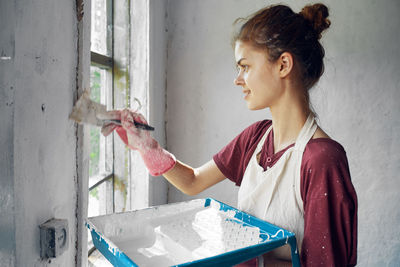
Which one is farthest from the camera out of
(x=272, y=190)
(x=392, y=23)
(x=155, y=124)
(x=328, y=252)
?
(x=155, y=124)

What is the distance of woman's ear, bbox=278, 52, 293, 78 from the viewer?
104 cm

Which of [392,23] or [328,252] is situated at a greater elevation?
[392,23]

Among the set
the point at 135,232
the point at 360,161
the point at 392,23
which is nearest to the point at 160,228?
the point at 135,232

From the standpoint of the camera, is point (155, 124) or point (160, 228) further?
point (155, 124)

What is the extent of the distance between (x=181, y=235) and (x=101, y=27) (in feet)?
3.62

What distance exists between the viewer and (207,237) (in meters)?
0.85

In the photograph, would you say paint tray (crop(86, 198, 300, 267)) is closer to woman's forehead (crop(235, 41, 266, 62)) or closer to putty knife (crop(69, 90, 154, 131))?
putty knife (crop(69, 90, 154, 131))

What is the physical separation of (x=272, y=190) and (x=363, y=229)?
1135 millimetres

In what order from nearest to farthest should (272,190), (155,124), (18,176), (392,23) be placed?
(18,176), (272,190), (392,23), (155,124)

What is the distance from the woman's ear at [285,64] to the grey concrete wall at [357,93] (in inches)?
32.0

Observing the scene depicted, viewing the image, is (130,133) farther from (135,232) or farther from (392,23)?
(392,23)

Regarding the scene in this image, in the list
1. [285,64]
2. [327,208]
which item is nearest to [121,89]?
[285,64]

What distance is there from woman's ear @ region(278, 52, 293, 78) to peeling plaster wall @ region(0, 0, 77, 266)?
0.68 metres

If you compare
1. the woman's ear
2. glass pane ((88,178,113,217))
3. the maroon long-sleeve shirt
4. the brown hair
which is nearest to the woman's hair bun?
the brown hair
